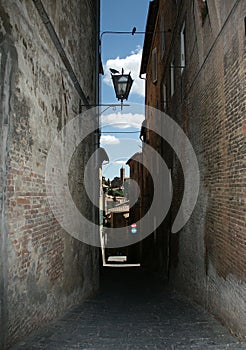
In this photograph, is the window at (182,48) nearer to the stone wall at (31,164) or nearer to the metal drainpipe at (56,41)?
the metal drainpipe at (56,41)

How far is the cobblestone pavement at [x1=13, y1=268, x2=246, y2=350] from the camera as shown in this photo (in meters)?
4.44

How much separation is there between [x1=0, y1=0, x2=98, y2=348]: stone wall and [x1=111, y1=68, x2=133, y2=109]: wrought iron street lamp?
132cm

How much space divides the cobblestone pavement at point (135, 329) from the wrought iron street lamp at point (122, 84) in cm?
506

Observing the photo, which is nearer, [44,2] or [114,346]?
[114,346]

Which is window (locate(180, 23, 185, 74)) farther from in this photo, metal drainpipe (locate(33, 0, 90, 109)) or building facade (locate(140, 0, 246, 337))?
metal drainpipe (locate(33, 0, 90, 109))

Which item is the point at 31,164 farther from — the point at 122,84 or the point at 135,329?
the point at 122,84

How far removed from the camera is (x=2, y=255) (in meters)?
3.53

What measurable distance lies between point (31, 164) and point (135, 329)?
10.4 feet

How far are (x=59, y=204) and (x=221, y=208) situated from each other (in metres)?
2.93

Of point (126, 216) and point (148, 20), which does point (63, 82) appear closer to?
point (148, 20)

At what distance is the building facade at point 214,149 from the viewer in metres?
4.66

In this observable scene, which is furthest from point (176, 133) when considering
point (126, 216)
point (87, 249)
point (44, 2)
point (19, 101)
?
point (126, 216)

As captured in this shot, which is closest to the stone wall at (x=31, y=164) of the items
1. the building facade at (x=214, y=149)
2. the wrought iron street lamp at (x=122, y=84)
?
A: the wrought iron street lamp at (x=122, y=84)

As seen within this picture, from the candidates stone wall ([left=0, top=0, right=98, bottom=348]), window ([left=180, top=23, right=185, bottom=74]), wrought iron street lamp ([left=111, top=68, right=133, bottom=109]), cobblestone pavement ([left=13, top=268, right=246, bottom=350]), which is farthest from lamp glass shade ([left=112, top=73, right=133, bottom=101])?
cobblestone pavement ([left=13, top=268, right=246, bottom=350])
